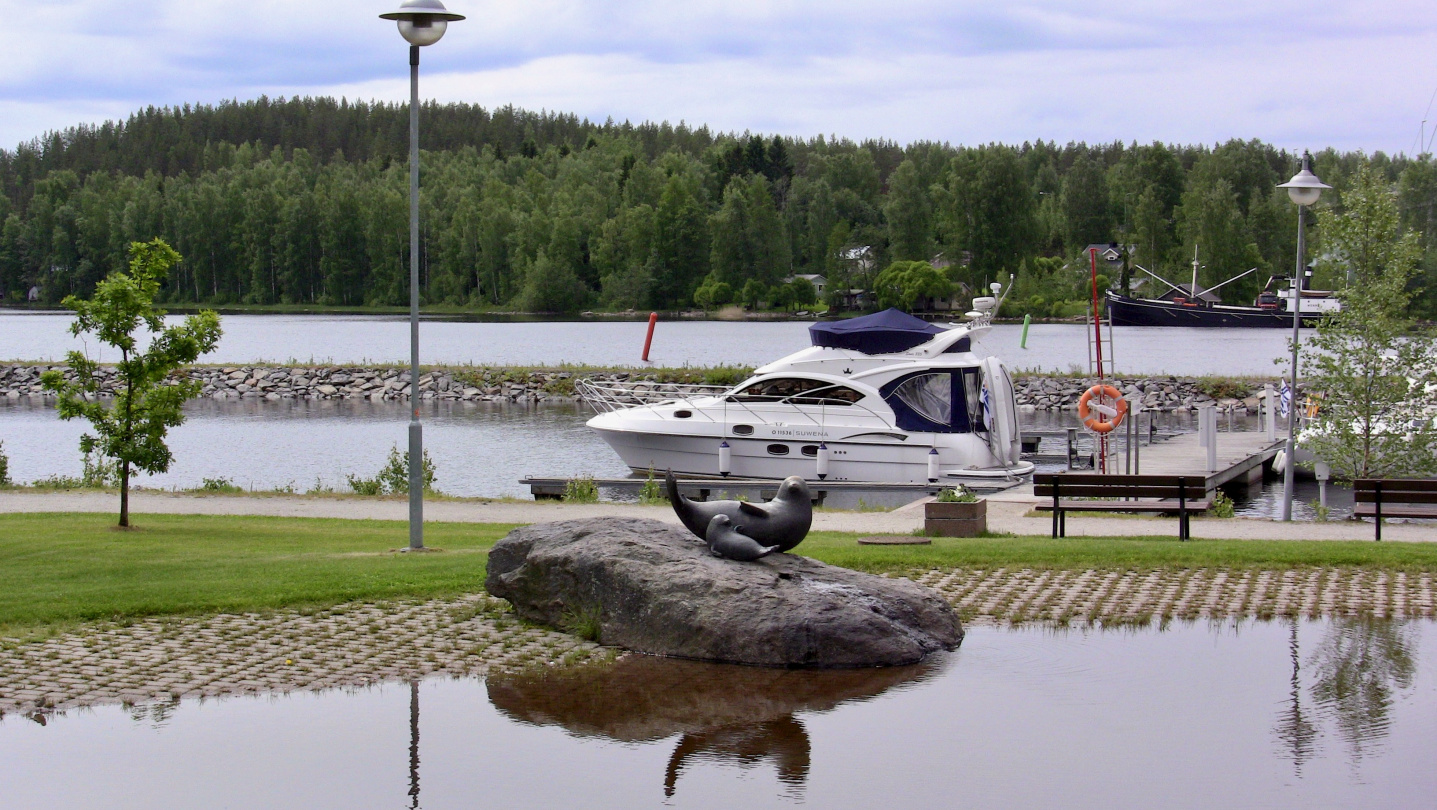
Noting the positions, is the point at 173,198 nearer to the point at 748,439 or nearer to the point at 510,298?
the point at 510,298

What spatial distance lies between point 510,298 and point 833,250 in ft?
106

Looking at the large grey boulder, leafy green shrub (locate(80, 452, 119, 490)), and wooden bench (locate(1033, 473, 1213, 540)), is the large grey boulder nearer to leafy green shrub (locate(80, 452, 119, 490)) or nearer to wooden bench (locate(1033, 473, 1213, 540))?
wooden bench (locate(1033, 473, 1213, 540))

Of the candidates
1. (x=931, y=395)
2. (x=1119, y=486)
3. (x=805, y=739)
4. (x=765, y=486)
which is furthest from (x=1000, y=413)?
(x=805, y=739)

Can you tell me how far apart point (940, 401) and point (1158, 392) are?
25509 millimetres

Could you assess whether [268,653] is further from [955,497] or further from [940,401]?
[940,401]

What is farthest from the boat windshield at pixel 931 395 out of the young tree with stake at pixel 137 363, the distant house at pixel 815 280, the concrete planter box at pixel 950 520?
the distant house at pixel 815 280

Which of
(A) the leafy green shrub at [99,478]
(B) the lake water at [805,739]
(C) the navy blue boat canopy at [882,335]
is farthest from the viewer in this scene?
(C) the navy blue boat canopy at [882,335]

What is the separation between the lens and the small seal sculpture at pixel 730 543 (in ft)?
35.2

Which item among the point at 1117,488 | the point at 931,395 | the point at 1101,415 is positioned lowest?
the point at 1117,488

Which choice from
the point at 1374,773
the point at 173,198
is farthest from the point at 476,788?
the point at 173,198

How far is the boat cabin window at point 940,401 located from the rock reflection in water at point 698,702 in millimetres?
15564

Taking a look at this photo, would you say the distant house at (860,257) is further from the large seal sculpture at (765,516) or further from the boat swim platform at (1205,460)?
the large seal sculpture at (765,516)

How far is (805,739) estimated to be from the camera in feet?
27.0

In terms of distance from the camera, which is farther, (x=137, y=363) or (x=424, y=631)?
(x=137, y=363)
